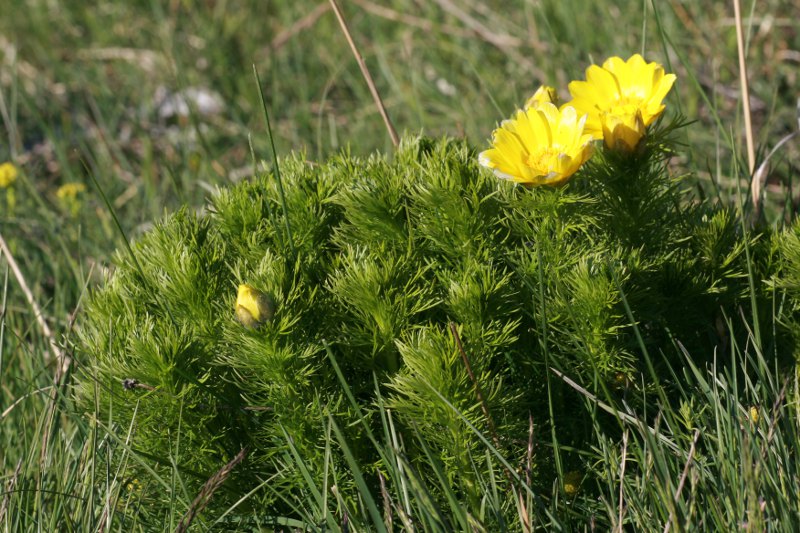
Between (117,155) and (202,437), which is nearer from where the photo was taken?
(202,437)

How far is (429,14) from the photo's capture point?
415 centimetres

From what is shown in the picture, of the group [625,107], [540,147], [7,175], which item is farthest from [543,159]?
[7,175]

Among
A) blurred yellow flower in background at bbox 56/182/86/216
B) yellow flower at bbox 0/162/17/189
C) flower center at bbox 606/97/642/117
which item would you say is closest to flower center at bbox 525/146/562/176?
flower center at bbox 606/97/642/117

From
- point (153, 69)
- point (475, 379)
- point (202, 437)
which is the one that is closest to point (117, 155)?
point (153, 69)

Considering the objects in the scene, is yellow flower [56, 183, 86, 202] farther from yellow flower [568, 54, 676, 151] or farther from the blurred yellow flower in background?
yellow flower [568, 54, 676, 151]

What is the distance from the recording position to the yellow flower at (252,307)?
1450 mm

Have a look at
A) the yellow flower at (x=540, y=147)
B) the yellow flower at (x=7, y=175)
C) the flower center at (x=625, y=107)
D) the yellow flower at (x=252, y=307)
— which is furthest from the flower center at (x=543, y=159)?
the yellow flower at (x=7, y=175)

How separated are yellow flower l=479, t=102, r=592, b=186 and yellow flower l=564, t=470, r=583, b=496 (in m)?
0.55

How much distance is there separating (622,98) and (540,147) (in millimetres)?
263

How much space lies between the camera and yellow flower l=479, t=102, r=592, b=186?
4.96 ft

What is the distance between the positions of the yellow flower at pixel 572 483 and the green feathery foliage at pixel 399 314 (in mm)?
44

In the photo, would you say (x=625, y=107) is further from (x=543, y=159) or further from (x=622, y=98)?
(x=543, y=159)

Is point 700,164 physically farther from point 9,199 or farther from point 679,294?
point 9,199

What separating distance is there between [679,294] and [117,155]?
277 cm
